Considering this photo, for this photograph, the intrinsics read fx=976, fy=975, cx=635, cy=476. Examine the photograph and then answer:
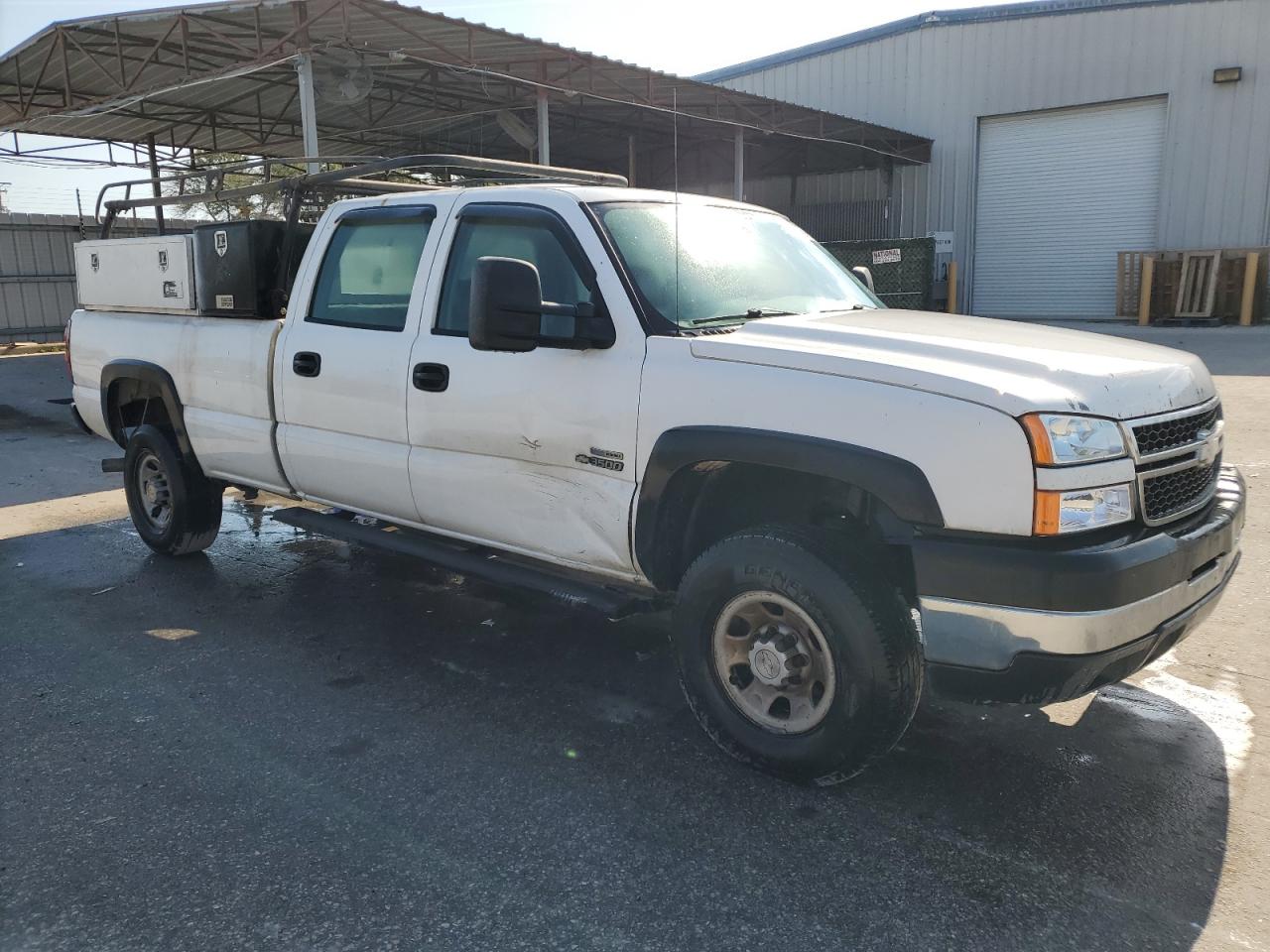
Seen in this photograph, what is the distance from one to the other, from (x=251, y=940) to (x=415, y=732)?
1194 mm

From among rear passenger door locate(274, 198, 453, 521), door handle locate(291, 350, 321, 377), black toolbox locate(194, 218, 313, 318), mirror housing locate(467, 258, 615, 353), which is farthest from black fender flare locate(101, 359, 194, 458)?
mirror housing locate(467, 258, 615, 353)

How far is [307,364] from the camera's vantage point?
15.4ft

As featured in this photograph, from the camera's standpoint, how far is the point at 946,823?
9.95ft

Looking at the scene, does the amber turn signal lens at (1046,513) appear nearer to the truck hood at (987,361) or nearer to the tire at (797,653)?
the truck hood at (987,361)

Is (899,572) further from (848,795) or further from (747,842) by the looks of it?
(747,842)

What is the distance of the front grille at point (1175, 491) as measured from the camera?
9.70 ft

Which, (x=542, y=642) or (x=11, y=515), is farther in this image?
(x=11, y=515)

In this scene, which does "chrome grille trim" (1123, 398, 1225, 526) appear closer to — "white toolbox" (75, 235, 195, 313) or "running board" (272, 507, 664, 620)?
"running board" (272, 507, 664, 620)

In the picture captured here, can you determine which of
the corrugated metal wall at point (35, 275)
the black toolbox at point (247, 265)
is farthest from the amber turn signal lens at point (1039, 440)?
the corrugated metal wall at point (35, 275)

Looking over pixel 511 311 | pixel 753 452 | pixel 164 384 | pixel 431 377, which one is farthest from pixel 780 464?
pixel 164 384

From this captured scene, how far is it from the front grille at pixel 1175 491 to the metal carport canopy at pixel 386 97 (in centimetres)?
699

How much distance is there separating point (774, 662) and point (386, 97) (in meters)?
18.6

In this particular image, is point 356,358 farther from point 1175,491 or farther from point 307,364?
point 1175,491

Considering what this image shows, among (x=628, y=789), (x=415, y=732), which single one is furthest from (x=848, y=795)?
(x=415, y=732)
